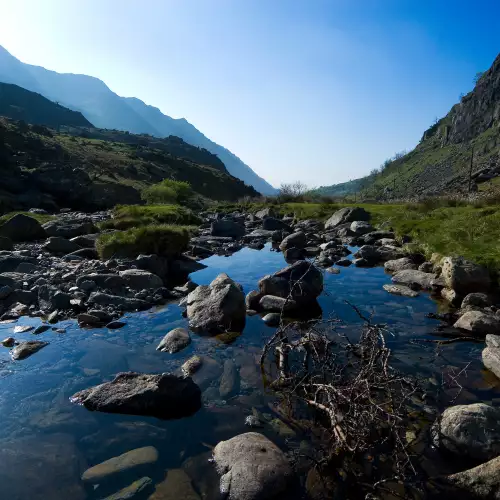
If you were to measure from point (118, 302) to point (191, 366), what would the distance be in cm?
600

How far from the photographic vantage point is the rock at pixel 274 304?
13.8m

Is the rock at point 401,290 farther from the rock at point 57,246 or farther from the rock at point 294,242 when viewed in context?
the rock at point 57,246

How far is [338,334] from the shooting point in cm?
1124

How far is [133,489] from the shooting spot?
230 inches

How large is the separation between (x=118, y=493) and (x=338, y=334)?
730 centimetres

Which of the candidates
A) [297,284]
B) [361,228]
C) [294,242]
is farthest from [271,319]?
[361,228]

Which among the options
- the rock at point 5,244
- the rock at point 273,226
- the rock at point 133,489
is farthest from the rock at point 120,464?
the rock at point 273,226

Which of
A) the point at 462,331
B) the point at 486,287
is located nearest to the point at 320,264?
the point at 486,287

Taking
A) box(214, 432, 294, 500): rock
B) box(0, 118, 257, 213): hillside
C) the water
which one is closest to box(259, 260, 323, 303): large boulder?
the water

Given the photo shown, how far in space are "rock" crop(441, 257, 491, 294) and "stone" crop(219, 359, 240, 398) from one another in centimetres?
973

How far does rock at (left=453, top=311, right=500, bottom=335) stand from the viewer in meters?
11.2

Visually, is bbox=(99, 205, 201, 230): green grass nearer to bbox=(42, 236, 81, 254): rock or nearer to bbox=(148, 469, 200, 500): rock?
bbox=(42, 236, 81, 254): rock

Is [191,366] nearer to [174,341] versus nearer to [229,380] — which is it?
[229,380]

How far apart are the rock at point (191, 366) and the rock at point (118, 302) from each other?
5190mm
